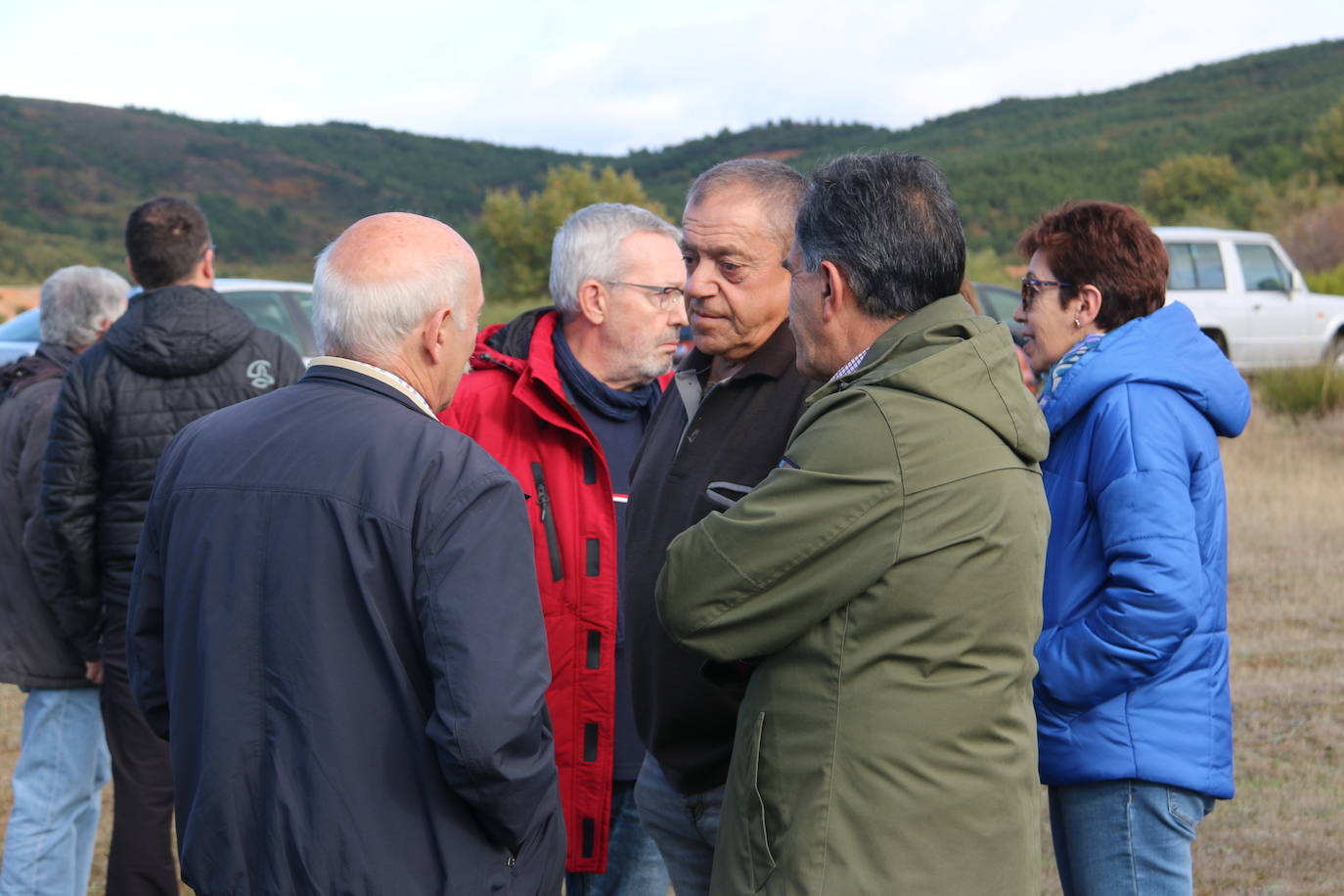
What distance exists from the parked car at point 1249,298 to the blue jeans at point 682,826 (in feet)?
44.4

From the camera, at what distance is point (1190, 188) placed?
3403 cm

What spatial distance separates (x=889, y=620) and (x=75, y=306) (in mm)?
3242

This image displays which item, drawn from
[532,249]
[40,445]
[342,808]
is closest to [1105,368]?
[342,808]

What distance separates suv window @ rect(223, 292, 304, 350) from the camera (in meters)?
9.41

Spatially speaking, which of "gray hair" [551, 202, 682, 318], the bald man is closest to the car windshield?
"gray hair" [551, 202, 682, 318]

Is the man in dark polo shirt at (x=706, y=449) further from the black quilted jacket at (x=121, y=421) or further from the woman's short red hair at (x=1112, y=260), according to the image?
the black quilted jacket at (x=121, y=421)

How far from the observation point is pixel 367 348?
6.58 feet

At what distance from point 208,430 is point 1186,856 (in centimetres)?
193

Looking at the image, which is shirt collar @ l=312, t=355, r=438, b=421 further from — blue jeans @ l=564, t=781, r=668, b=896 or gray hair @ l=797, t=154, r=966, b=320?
blue jeans @ l=564, t=781, r=668, b=896

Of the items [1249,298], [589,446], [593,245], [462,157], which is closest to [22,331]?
[593,245]

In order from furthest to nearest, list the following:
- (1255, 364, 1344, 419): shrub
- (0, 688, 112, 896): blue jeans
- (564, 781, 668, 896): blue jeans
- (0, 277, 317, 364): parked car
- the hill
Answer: the hill → (1255, 364, 1344, 419): shrub → (0, 277, 317, 364): parked car → (0, 688, 112, 896): blue jeans → (564, 781, 668, 896): blue jeans

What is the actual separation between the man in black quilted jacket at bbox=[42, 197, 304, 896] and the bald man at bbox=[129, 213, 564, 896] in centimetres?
164

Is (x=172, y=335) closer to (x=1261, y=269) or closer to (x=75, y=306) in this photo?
(x=75, y=306)

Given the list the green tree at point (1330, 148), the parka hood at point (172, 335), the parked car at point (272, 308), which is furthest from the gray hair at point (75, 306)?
the green tree at point (1330, 148)
